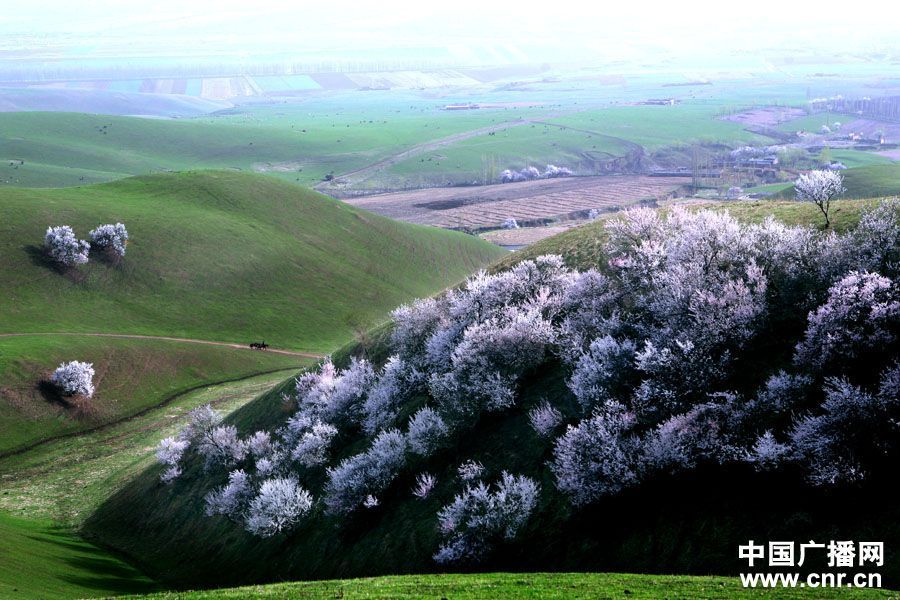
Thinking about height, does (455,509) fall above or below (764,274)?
below

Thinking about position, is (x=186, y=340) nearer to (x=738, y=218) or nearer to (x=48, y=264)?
(x=48, y=264)

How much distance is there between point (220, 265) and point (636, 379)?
378ft

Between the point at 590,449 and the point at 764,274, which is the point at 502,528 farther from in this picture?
the point at 764,274

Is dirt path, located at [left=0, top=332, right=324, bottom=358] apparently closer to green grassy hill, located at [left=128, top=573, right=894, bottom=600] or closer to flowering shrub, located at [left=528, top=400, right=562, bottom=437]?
flowering shrub, located at [left=528, top=400, right=562, bottom=437]

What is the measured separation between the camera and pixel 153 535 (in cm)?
6331

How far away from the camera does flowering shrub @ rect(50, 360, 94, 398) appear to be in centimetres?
9594

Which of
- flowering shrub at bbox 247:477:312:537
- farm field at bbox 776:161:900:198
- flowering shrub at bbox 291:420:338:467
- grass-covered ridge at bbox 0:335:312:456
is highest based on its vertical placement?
farm field at bbox 776:161:900:198

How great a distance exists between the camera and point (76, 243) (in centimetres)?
12812

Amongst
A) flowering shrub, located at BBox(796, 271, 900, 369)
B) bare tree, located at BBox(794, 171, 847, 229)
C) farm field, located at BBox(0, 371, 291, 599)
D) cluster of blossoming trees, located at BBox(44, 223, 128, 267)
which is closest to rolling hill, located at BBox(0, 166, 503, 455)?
cluster of blossoming trees, located at BBox(44, 223, 128, 267)

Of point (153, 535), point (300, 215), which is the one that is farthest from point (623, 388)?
point (300, 215)

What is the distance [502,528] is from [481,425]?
11.4 meters

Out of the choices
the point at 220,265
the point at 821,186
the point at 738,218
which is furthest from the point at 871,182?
the point at 220,265

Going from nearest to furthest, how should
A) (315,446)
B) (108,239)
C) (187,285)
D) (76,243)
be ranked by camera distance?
(315,446) → (76,243) → (108,239) → (187,285)

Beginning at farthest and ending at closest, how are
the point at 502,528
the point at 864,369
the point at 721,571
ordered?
the point at 502,528
the point at 864,369
the point at 721,571
